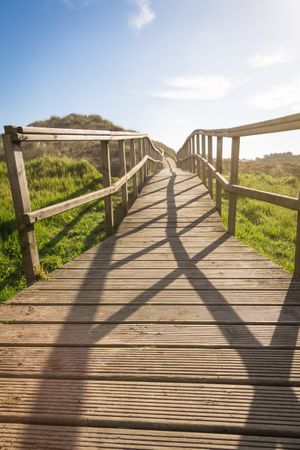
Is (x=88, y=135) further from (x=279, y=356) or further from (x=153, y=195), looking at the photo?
(x=153, y=195)

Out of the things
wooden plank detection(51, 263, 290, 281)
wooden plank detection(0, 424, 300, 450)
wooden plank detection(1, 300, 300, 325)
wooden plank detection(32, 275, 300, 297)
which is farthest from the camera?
wooden plank detection(51, 263, 290, 281)

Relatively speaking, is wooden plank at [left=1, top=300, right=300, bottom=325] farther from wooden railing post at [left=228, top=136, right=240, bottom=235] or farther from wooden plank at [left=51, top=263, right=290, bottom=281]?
wooden railing post at [left=228, top=136, right=240, bottom=235]

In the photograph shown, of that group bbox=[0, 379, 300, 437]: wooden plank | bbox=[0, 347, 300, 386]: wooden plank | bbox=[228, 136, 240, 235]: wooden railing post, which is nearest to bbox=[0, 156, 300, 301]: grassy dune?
bbox=[228, 136, 240, 235]: wooden railing post

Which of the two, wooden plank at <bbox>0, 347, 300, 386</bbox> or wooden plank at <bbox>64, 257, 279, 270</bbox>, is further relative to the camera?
wooden plank at <bbox>64, 257, 279, 270</bbox>

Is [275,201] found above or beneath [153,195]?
above

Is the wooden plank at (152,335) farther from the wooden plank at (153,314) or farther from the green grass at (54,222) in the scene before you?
the green grass at (54,222)

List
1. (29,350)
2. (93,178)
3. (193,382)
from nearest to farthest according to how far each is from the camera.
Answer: (193,382), (29,350), (93,178)

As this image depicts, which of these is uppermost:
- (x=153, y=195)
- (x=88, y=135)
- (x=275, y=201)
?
(x=88, y=135)

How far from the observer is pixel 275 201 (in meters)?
2.77

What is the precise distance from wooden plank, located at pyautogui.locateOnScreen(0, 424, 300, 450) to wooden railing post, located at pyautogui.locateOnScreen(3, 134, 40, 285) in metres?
1.51

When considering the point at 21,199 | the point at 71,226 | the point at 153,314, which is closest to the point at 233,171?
the point at 153,314

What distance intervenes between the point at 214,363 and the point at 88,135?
2.59m

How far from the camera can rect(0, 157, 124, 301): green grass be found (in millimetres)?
3658

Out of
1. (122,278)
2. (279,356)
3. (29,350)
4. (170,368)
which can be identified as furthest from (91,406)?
(122,278)
